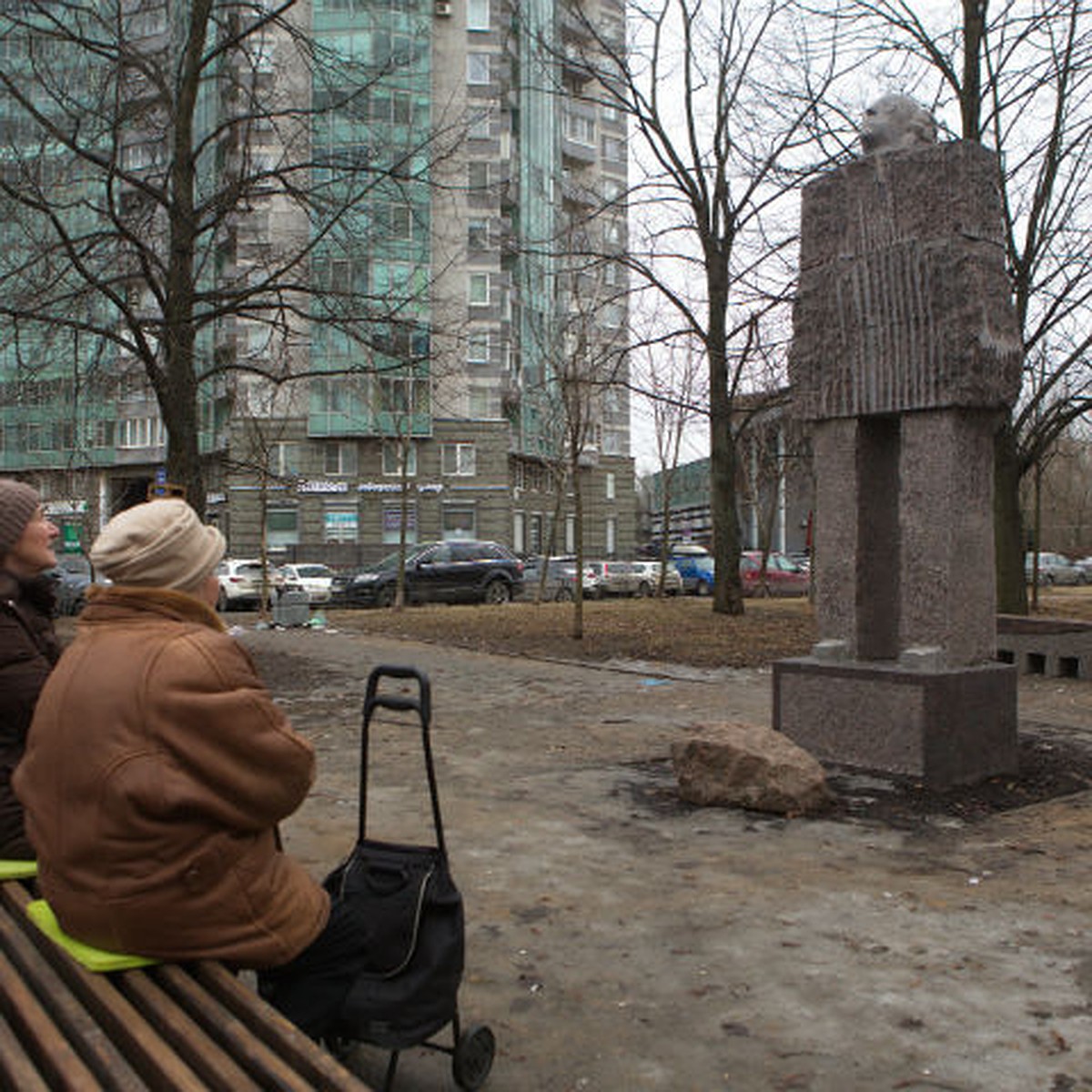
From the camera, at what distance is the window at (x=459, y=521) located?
172 feet

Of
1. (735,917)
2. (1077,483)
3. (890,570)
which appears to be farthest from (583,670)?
(1077,483)

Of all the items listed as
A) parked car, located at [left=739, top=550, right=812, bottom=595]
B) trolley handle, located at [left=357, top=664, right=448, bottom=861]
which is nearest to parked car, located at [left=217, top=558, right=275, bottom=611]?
parked car, located at [left=739, top=550, right=812, bottom=595]

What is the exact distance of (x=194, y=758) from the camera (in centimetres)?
232

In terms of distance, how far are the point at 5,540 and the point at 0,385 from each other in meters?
10.9

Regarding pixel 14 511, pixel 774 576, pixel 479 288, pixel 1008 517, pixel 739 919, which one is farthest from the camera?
pixel 479 288

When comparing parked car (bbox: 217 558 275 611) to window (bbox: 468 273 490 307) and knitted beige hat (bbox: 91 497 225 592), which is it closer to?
window (bbox: 468 273 490 307)

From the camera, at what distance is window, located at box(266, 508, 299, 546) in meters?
50.9

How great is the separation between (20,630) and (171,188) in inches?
422

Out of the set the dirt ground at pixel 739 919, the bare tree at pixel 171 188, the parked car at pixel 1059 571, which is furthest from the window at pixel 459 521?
the dirt ground at pixel 739 919

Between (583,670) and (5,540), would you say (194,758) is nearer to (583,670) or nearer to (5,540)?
(5,540)

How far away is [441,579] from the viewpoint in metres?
30.7

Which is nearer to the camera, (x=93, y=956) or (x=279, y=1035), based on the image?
(x=279, y=1035)

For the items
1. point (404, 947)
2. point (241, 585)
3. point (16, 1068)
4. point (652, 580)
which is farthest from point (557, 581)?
point (16, 1068)

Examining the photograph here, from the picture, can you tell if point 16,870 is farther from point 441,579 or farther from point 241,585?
point 241,585
